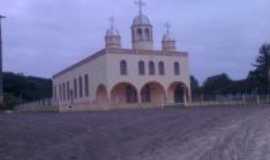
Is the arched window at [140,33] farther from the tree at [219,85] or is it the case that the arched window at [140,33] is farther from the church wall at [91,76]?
the tree at [219,85]

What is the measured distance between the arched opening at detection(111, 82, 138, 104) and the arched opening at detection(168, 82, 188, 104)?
4.01 metres

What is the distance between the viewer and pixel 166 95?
142 ft

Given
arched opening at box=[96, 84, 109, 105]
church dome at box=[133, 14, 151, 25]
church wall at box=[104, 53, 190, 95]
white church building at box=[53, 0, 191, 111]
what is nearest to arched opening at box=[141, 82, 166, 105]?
white church building at box=[53, 0, 191, 111]

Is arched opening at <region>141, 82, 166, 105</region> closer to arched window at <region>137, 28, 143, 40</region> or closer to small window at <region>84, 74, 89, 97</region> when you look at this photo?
arched window at <region>137, 28, 143, 40</region>

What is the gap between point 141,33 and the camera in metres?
45.0

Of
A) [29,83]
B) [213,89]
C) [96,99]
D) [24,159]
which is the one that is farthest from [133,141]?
[29,83]

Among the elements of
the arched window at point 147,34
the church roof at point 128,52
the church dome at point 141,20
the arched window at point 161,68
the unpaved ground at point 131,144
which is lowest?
the unpaved ground at point 131,144

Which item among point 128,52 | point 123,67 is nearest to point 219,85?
point 128,52

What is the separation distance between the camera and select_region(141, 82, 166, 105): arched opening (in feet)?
144

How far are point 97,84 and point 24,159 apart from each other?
109 ft

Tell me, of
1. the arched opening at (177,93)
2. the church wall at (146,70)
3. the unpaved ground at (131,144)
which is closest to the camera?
the unpaved ground at (131,144)

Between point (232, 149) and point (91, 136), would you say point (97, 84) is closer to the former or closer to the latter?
point (91, 136)

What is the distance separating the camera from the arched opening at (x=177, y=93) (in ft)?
145

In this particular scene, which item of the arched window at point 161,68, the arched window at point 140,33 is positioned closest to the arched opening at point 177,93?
the arched window at point 161,68
